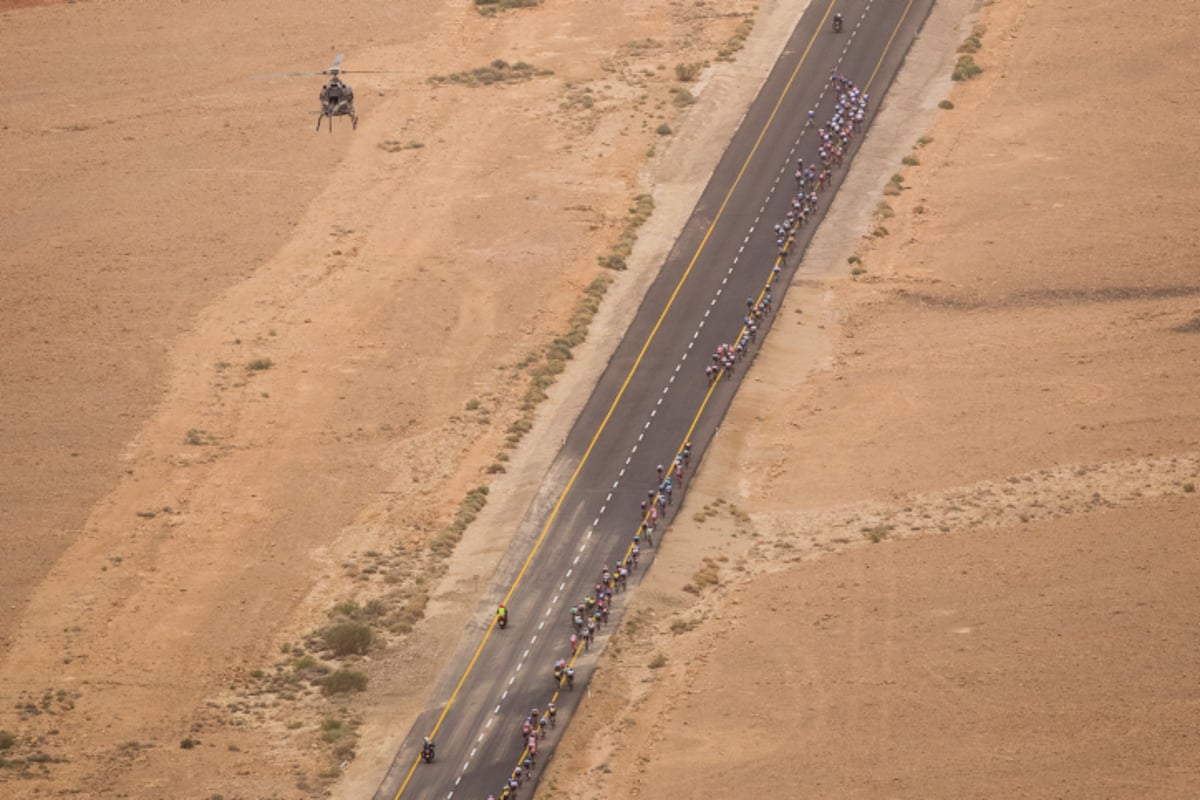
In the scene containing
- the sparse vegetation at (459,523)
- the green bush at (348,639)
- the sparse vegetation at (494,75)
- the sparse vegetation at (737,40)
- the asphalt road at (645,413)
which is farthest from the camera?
the sparse vegetation at (737,40)

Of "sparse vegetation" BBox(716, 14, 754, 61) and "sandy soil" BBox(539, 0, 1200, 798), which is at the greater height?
"sparse vegetation" BBox(716, 14, 754, 61)


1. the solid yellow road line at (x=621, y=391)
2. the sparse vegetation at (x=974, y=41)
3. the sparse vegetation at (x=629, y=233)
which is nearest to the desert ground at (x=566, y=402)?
the sparse vegetation at (x=629, y=233)

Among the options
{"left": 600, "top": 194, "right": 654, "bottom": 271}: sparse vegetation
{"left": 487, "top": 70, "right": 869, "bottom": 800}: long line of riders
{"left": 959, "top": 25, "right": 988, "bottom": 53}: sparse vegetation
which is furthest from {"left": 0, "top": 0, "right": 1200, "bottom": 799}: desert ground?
{"left": 487, "top": 70, "right": 869, "bottom": 800}: long line of riders

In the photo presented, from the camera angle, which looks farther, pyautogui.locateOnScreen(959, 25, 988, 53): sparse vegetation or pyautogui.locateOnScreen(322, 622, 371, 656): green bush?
pyautogui.locateOnScreen(959, 25, 988, 53): sparse vegetation

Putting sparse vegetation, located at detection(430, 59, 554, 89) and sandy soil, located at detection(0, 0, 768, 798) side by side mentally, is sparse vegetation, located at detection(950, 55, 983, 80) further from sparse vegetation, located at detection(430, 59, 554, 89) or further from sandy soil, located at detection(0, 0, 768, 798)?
sparse vegetation, located at detection(430, 59, 554, 89)

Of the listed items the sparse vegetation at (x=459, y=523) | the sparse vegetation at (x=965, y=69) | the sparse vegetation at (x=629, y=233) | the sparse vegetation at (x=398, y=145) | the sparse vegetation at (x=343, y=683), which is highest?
the sparse vegetation at (x=965, y=69)

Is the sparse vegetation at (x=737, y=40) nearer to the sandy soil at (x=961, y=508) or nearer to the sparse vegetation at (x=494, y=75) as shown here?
the sparse vegetation at (x=494, y=75)

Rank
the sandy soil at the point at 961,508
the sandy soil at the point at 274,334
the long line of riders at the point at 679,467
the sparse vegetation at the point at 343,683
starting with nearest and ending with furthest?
the sandy soil at the point at 961,508, the long line of riders at the point at 679,467, the sparse vegetation at the point at 343,683, the sandy soil at the point at 274,334
